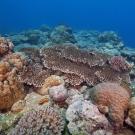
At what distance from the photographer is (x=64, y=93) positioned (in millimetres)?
5500

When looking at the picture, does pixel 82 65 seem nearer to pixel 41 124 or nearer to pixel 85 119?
pixel 85 119

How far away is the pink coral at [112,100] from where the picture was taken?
4.31 metres

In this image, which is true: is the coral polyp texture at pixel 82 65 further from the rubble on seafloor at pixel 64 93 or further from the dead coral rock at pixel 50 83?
the dead coral rock at pixel 50 83

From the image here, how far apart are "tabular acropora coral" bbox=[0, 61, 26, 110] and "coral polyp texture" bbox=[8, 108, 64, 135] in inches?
59.1

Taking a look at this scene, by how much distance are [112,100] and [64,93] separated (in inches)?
65.3

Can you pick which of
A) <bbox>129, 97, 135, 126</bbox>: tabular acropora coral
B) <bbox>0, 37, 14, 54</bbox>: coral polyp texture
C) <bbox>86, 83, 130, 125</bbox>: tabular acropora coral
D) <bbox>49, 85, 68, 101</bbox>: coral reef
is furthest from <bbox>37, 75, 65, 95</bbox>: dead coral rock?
<bbox>129, 97, 135, 126</bbox>: tabular acropora coral

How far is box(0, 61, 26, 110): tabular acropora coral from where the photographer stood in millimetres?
5340

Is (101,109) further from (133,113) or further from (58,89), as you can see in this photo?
(58,89)

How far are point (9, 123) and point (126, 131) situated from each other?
3.12 m

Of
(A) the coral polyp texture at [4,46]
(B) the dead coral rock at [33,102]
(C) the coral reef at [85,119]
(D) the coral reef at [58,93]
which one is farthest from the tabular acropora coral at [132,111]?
(A) the coral polyp texture at [4,46]

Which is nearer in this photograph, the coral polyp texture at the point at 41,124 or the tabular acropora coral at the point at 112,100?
the coral polyp texture at the point at 41,124

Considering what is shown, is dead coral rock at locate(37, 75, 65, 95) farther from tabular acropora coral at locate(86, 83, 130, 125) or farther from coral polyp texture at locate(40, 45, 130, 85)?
tabular acropora coral at locate(86, 83, 130, 125)

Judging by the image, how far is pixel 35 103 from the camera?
18.2 ft

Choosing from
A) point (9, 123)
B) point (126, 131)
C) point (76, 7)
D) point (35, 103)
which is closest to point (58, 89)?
point (35, 103)
